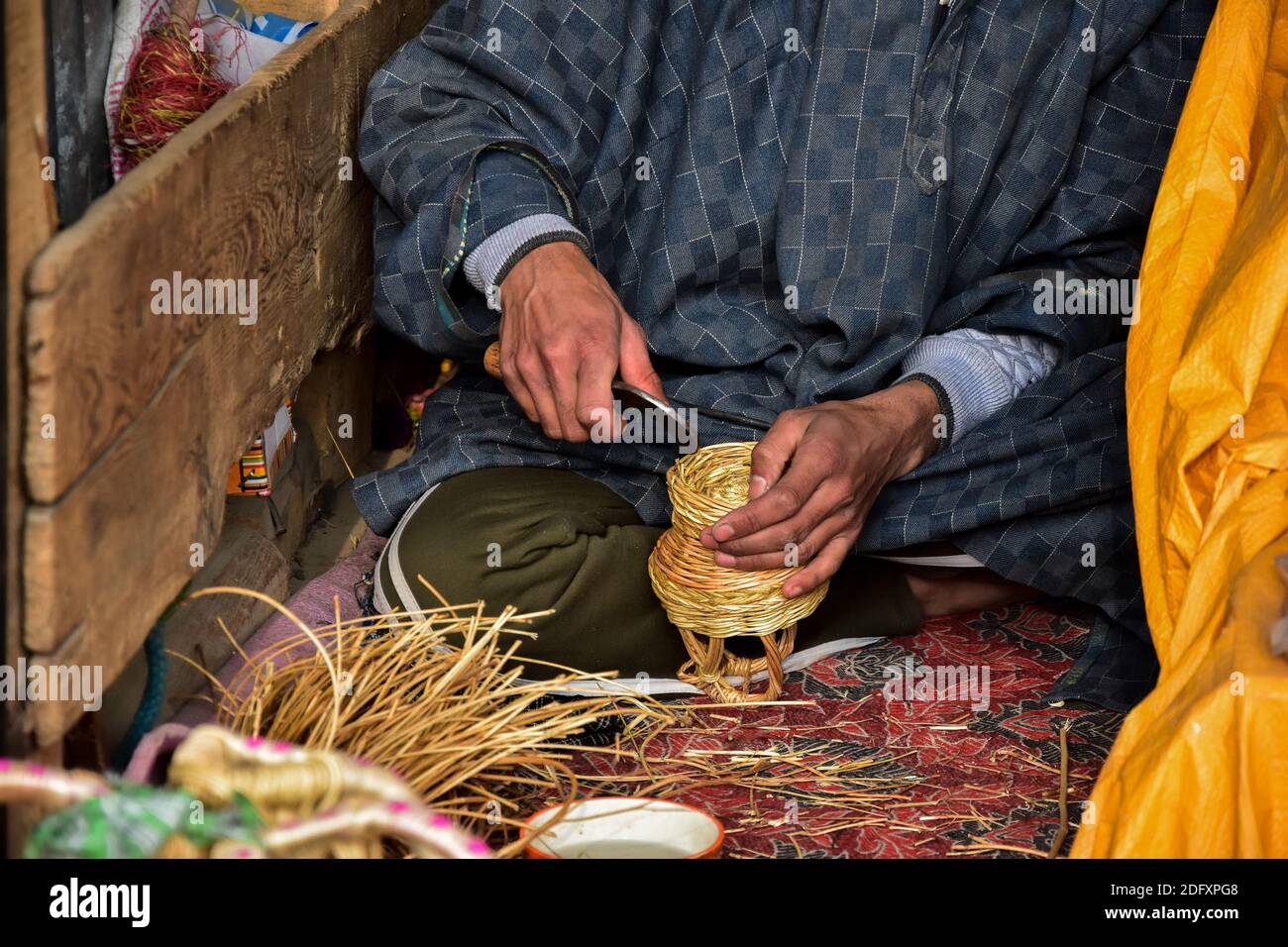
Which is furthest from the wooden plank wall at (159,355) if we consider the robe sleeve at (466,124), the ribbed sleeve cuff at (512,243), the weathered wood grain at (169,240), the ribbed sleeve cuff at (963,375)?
the ribbed sleeve cuff at (963,375)

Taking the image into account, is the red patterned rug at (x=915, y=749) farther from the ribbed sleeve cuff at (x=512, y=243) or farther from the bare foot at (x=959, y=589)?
the ribbed sleeve cuff at (x=512, y=243)

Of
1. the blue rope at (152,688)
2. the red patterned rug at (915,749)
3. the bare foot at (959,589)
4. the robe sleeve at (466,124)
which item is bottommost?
the red patterned rug at (915,749)

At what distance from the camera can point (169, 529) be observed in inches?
55.0

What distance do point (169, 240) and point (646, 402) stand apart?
0.67 metres

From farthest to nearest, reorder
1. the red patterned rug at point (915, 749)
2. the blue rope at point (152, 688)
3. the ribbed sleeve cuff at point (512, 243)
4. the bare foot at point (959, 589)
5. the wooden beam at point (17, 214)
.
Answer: the bare foot at point (959, 589), the ribbed sleeve cuff at point (512, 243), the red patterned rug at point (915, 749), the blue rope at point (152, 688), the wooden beam at point (17, 214)

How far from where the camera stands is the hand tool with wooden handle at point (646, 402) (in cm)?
169

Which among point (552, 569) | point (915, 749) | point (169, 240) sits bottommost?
point (915, 749)

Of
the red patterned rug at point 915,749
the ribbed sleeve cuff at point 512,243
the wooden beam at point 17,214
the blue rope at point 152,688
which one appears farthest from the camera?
the ribbed sleeve cuff at point 512,243

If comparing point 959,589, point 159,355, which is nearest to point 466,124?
point 159,355

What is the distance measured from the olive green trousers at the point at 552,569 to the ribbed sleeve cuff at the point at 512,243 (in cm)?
28

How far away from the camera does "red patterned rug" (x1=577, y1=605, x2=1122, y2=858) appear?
1633mm

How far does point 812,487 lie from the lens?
5.55 ft

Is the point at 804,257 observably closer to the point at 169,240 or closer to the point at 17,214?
the point at 169,240

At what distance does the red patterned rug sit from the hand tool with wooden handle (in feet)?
1.24
